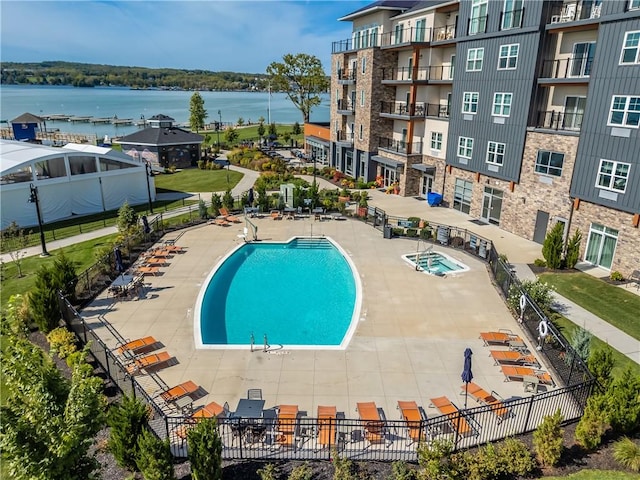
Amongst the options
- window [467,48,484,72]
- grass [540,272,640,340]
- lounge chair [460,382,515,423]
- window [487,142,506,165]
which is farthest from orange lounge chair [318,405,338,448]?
window [467,48,484,72]

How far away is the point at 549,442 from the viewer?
33.5 feet

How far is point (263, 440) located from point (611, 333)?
1423 centimetres

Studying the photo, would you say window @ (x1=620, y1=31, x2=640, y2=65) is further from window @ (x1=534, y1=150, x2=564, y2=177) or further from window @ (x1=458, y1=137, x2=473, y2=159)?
window @ (x1=458, y1=137, x2=473, y2=159)

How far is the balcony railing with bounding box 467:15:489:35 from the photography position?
29.0m

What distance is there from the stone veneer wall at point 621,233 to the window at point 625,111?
425cm

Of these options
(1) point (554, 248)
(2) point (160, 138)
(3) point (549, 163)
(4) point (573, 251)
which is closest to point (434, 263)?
(1) point (554, 248)

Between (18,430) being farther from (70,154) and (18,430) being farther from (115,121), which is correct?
(115,121)

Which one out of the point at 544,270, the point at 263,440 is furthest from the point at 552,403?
the point at 544,270

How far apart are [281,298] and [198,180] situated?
29.8 m

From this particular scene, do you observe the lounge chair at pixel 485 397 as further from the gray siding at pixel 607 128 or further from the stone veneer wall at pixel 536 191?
the stone veneer wall at pixel 536 191

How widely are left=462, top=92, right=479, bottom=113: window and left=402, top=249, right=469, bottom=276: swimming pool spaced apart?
40.1ft

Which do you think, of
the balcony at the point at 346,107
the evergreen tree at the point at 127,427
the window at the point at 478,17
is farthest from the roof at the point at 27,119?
the evergreen tree at the point at 127,427

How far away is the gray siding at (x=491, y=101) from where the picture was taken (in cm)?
2631

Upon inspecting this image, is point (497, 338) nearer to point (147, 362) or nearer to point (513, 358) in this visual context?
point (513, 358)
